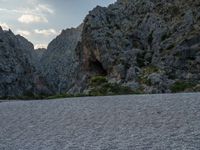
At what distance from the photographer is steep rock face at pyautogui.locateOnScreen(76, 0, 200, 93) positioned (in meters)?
46.7

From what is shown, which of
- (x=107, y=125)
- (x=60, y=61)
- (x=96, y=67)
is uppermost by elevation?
(x=60, y=61)

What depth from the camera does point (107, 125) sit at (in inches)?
540

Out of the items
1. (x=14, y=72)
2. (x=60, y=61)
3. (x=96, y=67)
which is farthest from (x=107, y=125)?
(x=60, y=61)

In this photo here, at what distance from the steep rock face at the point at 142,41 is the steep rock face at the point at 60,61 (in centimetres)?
4139

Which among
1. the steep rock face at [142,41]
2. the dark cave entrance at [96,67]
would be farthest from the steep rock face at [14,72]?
the dark cave entrance at [96,67]

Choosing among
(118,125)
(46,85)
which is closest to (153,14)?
(46,85)

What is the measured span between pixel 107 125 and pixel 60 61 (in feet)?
438

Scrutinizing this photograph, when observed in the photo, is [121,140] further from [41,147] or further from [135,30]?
[135,30]

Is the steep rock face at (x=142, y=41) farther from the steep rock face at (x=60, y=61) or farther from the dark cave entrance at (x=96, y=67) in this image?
the steep rock face at (x=60, y=61)

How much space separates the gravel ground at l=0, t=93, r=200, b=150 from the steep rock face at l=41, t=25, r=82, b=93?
83.1 m

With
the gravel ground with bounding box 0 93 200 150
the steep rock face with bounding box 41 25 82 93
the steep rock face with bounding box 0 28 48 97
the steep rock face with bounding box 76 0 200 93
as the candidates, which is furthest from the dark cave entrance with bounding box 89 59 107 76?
the gravel ground with bounding box 0 93 200 150

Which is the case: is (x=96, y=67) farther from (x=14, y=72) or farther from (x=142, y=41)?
(x=14, y=72)

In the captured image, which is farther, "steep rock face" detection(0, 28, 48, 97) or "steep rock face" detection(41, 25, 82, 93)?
"steep rock face" detection(41, 25, 82, 93)

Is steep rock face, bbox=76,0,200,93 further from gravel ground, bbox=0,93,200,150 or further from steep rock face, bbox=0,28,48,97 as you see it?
gravel ground, bbox=0,93,200,150
